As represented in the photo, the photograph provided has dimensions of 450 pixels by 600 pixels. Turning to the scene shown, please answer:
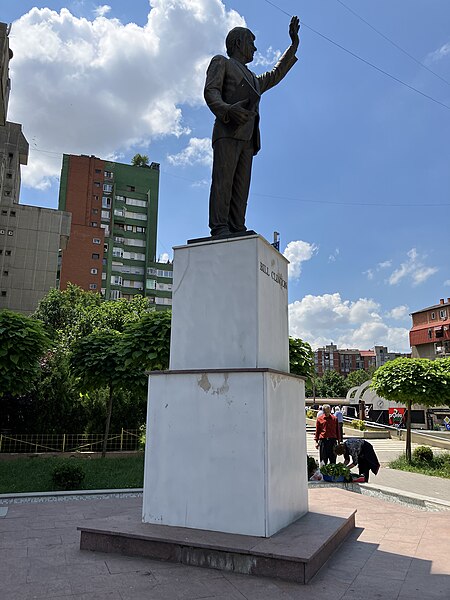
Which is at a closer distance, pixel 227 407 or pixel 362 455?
pixel 227 407

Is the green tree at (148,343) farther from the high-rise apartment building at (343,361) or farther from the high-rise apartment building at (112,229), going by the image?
the high-rise apartment building at (343,361)

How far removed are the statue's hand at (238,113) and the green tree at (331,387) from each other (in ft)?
259

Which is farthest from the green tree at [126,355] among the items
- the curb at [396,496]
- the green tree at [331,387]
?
the green tree at [331,387]

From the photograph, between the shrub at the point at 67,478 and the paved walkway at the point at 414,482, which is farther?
the paved walkway at the point at 414,482

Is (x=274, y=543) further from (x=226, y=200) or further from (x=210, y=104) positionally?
(x=210, y=104)

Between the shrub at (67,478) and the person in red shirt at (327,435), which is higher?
the person in red shirt at (327,435)

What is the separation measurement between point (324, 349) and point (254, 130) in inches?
5841

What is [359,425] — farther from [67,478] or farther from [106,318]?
[67,478]

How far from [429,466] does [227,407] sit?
42.0 ft

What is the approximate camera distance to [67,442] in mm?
17859

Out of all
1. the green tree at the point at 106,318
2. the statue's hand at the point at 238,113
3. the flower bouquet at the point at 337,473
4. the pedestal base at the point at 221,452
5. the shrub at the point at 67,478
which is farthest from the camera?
the green tree at the point at 106,318

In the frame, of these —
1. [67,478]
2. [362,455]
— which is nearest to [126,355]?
[67,478]

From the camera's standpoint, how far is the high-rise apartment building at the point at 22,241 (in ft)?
160

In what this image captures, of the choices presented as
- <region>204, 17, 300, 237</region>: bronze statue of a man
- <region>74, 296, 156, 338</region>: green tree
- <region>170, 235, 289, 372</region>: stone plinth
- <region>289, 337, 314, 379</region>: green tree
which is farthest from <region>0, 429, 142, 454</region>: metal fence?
<region>204, 17, 300, 237</region>: bronze statue of a man
